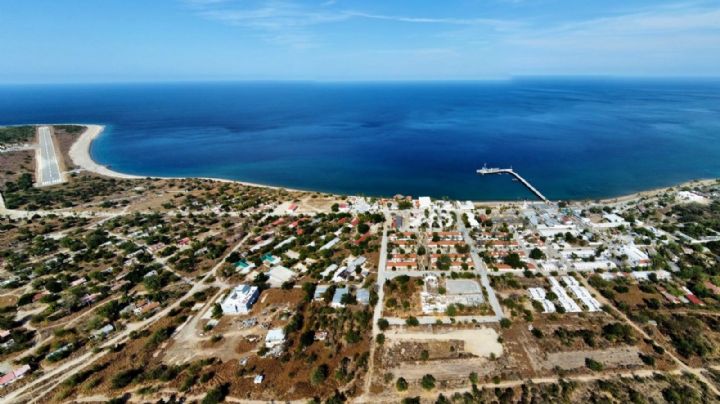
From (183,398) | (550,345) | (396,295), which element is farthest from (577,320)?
(183,398)

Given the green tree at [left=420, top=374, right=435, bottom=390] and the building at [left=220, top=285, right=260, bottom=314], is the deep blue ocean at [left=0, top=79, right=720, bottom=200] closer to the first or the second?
the building at [left=220, top=285, right=260, bottom=314]

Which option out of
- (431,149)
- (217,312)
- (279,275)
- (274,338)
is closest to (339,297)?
(274,338)

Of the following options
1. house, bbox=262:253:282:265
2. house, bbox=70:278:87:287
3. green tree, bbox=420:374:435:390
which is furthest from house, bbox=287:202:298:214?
green tree, bbox=420:374:435:390

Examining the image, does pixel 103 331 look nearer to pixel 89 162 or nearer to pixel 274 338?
pixel 274 338

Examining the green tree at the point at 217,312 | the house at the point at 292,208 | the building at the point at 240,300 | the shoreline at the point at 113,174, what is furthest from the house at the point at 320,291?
the shoreline at the point at 113,174

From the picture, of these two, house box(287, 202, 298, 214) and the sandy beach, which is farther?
the sandy beach

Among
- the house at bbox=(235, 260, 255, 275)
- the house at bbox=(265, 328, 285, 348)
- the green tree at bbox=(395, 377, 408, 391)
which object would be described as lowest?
the green tree at bbox=(395, 377, 408, 391)

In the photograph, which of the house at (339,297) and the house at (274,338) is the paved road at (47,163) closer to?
the house at (274,338)
